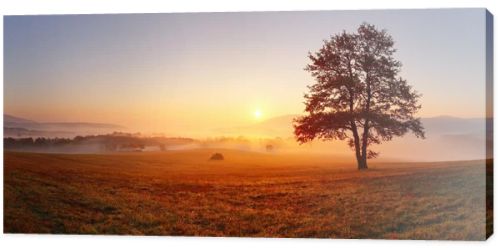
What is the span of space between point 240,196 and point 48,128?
2.63 metres

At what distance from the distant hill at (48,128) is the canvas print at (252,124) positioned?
20mm

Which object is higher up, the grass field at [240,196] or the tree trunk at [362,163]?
the tree trunk at [362,163]

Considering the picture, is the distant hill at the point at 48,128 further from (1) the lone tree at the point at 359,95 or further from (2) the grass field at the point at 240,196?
(1) the lone tree at the point at 359,95

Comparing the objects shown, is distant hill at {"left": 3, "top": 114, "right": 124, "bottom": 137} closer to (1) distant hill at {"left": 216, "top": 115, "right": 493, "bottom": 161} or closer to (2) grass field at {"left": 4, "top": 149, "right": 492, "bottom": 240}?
(2) grass field at {"left": 4, "top": 149, "right": 492, "bottom": 240}

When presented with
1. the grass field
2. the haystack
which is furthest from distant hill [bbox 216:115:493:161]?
the haystack

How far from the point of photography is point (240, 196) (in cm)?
1301

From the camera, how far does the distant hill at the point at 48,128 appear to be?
43.7ft

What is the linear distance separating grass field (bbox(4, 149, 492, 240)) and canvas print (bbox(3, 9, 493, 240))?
18 millimetres

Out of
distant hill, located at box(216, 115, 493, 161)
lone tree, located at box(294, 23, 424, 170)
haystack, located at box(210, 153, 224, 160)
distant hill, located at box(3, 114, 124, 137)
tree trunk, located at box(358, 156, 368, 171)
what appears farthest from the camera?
distant hill, located at box(3, 114, 124, 137)

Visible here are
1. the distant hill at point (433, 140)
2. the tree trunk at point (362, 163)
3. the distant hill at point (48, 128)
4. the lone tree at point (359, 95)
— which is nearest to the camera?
the distant hill at point (433, 140)

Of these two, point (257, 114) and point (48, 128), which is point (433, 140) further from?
point (48, 128)

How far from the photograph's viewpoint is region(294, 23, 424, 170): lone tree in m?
12.8

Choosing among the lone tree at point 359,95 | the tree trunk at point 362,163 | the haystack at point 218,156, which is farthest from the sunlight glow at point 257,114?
the tree trunk at point 362,163

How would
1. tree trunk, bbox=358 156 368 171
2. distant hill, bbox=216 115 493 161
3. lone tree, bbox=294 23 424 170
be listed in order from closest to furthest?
→ distant hill, bbox=216 115 493 161 → lone tree, bbox=294 23 424 170 → tree trunk, bbox=358 156 368 171
